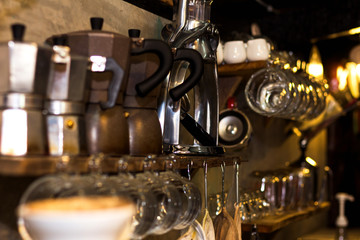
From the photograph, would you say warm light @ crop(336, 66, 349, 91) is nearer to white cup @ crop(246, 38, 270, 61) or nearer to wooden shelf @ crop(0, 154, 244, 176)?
white cup @ crop(246, 38, 270, 61)

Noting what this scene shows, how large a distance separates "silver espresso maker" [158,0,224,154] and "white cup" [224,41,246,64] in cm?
43

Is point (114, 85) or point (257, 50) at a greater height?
point (257, 50)

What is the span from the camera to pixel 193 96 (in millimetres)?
1817

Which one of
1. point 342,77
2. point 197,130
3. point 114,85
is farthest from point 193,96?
point 342,77

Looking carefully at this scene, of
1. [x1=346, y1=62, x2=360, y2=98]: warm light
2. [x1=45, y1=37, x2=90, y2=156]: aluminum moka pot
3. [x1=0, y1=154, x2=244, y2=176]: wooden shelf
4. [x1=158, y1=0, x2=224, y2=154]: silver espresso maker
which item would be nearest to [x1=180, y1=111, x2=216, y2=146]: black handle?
[x1=158, y1=0, x2=224, y2=154]: silver espresso maker

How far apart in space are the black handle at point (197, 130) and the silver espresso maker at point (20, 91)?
762 mm

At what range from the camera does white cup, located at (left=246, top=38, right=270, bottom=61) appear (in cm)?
223

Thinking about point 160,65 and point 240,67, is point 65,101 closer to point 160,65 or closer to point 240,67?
point 160,65

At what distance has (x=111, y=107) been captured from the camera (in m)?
1.19

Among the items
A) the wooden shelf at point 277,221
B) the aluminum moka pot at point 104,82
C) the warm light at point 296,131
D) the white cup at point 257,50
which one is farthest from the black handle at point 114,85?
the warm light at point 296,131

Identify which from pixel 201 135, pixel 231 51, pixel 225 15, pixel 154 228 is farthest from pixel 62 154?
pixel 225 15

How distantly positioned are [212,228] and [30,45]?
97cm

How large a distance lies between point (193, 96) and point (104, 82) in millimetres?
676

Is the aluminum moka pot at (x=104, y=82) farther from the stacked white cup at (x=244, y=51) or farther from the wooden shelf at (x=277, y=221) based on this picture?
the wooden shelf at (x=277, y=221)
